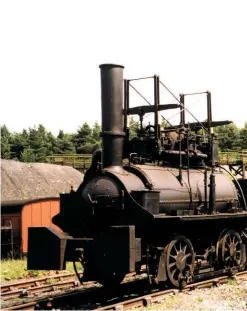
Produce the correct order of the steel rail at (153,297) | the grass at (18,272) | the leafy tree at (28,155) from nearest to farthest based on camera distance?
the steel rail at (153,297) → the grass at (18,272) → the leafy tree at (28,155)

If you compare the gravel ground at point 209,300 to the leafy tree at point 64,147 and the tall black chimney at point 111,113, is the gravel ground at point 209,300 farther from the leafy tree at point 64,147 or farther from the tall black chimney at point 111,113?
the leafy tree at point 64,147

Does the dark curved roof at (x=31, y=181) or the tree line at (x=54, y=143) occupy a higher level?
the tree line at (x=54, y=143)

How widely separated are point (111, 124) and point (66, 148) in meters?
50.0

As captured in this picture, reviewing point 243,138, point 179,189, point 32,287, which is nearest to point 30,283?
point 32,287

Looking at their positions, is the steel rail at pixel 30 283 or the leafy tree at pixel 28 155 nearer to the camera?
the steel rail at pixel 30 283

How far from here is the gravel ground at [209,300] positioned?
310 inches

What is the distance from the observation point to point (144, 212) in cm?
879

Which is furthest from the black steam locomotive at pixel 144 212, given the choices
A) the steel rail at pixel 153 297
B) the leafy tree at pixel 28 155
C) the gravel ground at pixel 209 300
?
the leafy tree at pixel 28 155

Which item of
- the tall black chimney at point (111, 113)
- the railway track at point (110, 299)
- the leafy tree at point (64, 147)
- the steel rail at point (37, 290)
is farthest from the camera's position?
the leafy tree at point (64, 147)

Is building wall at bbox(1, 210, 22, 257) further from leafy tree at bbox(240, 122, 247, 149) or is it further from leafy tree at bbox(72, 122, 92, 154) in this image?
leafy tree at bbox(240, 122, 247, 149)

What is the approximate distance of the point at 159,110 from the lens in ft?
33.8

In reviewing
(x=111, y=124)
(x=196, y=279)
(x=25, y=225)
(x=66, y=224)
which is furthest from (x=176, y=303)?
(x=25, y=225)

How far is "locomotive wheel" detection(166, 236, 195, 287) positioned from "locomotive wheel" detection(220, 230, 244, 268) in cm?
128

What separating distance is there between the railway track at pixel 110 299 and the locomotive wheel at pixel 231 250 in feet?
1.83
